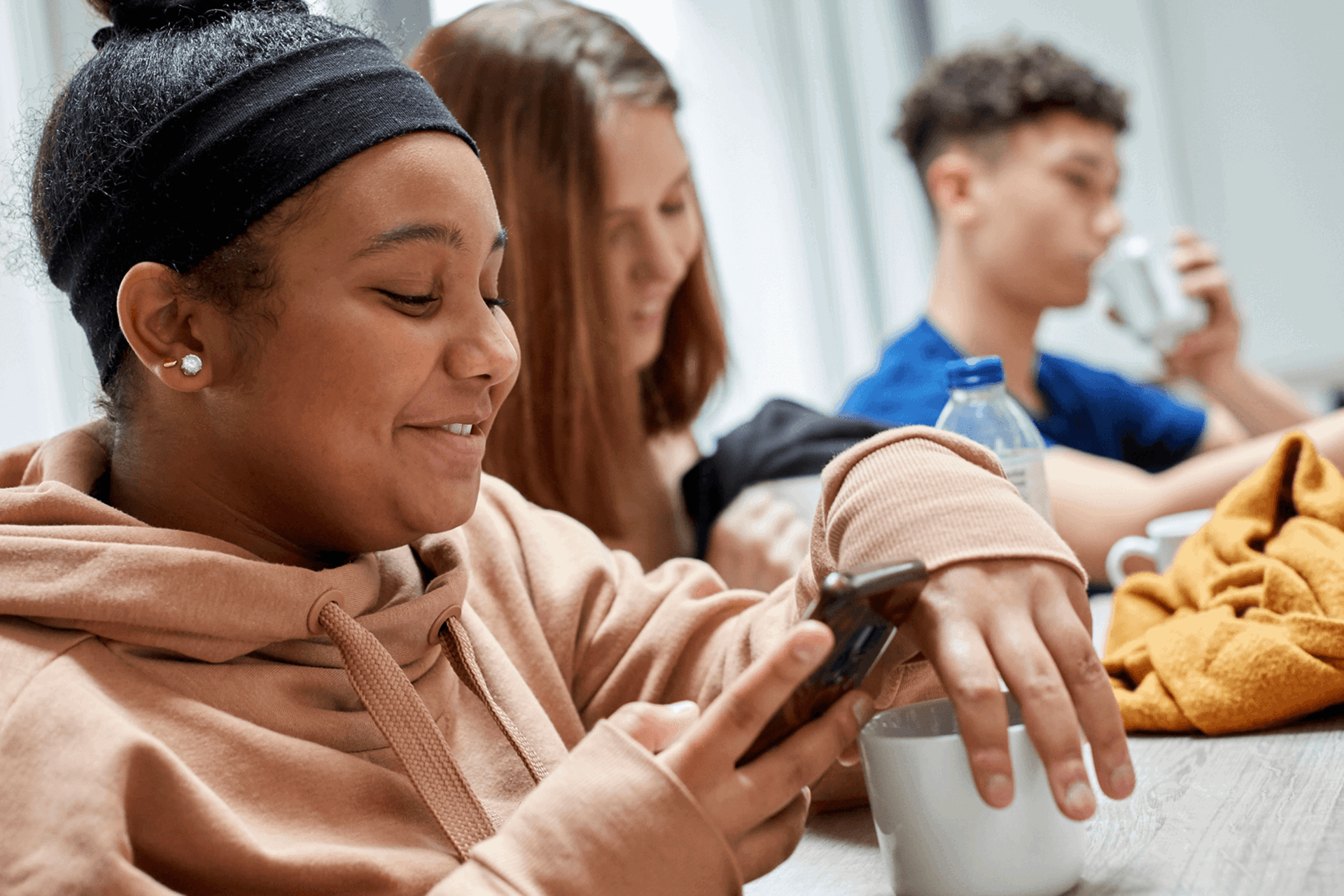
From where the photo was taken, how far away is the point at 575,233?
4.35 ft

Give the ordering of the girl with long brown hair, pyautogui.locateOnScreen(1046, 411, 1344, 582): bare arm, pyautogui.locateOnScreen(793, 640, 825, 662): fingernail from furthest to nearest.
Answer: pyautogui.locateOnScreen(1046, 411, 1344, 582): bare arm
the girl with long brown hair
pyautogui.locateOnScreen(793, 640, 825, 662): fingernail

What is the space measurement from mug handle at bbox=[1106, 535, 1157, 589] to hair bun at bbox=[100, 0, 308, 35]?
953mm

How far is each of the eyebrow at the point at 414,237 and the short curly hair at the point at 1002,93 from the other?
1649mm

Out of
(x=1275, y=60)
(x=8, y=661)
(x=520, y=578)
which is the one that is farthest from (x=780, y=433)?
(x=1275, y=60)

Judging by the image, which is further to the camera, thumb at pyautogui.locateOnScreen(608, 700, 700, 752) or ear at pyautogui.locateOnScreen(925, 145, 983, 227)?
ear at pyautogui.locateOnScreen(925, 145, 983, 227)

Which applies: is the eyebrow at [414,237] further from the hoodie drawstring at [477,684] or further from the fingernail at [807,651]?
the fingernail at [807,651]

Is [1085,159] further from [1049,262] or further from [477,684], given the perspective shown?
[477,684]

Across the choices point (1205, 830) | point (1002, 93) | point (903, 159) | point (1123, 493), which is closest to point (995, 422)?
point (1123, 493)

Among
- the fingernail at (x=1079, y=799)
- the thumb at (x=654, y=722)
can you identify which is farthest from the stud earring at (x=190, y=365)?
the fingernail at (x=1079, y=799)

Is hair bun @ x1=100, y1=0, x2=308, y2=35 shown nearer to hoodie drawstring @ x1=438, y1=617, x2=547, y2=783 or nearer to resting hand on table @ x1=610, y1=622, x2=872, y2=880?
hoodie drawstring @ x1=438, y1=617, x2=547, y2=783

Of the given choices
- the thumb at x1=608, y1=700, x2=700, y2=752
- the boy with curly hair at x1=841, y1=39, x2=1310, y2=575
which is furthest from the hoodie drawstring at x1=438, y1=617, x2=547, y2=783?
the boy with curly hair at x1=841, y1=39, x2=1310, y2=575

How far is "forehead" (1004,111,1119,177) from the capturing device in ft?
6.71

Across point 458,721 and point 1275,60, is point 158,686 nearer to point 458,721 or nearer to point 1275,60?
point 458,721

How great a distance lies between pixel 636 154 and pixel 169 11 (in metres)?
0.68
